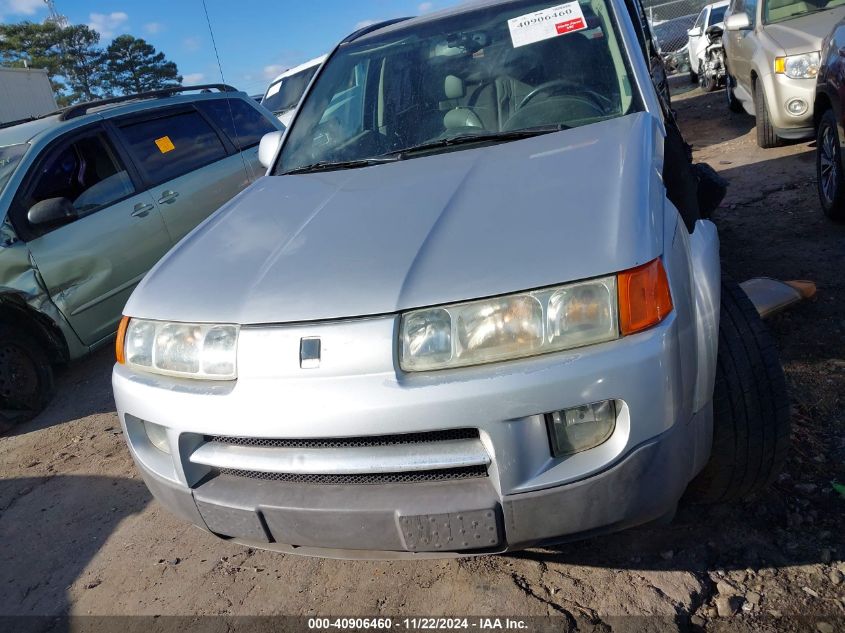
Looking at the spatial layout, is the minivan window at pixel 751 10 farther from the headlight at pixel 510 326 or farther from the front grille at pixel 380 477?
the front grille at pixel 380 477

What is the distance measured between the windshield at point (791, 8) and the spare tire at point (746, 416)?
5.33 metres

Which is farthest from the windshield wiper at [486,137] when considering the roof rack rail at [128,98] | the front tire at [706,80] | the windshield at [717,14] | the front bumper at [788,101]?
the windshield at [717,14]

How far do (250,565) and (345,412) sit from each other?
42.3 inches

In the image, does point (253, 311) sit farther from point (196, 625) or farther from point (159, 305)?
point (196, 625)

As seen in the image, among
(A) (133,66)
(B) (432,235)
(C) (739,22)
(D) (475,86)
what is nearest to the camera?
(B) (432,235)

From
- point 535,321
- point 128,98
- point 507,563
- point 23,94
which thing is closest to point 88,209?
point 128,98

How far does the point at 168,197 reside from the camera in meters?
4.68

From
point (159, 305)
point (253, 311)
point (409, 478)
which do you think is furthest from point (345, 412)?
point (159, 305)

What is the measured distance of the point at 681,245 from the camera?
1767 mm

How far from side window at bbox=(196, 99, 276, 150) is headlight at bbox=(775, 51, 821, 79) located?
430 cm

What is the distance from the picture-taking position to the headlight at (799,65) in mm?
5270

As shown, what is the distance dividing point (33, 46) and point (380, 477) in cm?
4400

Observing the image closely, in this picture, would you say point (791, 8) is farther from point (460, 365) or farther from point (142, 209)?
point (460, 365)

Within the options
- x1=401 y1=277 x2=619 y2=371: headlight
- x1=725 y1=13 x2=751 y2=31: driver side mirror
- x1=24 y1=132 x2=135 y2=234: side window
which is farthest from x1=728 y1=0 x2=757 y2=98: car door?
x1=401 y1=277 x2=619 y2=371: headlight
